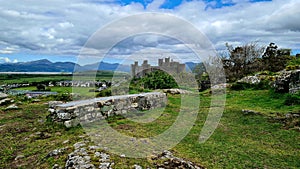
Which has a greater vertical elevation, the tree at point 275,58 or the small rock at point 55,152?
the tree at point 275,58

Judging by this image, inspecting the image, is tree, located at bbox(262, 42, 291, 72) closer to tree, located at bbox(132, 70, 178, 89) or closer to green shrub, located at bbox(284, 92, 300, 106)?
tree, located at bbox(132, 70, 178, 89)

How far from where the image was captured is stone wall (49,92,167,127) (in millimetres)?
9391

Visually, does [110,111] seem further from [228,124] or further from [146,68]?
[146,68]

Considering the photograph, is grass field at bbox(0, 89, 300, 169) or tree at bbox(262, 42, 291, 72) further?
tree at bbox(262, 42, 291, 72)

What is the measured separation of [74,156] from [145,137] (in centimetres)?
314

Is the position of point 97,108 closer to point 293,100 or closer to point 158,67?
point 293,100

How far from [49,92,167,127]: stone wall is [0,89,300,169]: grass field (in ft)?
1.61

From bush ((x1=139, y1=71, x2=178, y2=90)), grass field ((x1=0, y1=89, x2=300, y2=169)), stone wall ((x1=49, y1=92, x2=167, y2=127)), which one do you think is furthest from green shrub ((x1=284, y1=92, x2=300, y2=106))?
bush ((x1=139, y1=71, x2=178, y2=90))

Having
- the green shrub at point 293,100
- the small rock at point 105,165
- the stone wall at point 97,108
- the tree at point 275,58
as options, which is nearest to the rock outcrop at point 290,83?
the green shrub at point 293,100

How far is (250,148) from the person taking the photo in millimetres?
7242

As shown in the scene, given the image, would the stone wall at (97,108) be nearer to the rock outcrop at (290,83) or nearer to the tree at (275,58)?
the rock outcrop at (290,83)

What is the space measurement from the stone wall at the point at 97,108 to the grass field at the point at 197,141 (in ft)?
1.61

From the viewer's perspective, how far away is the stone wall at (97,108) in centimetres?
939

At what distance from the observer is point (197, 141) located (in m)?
8.03
